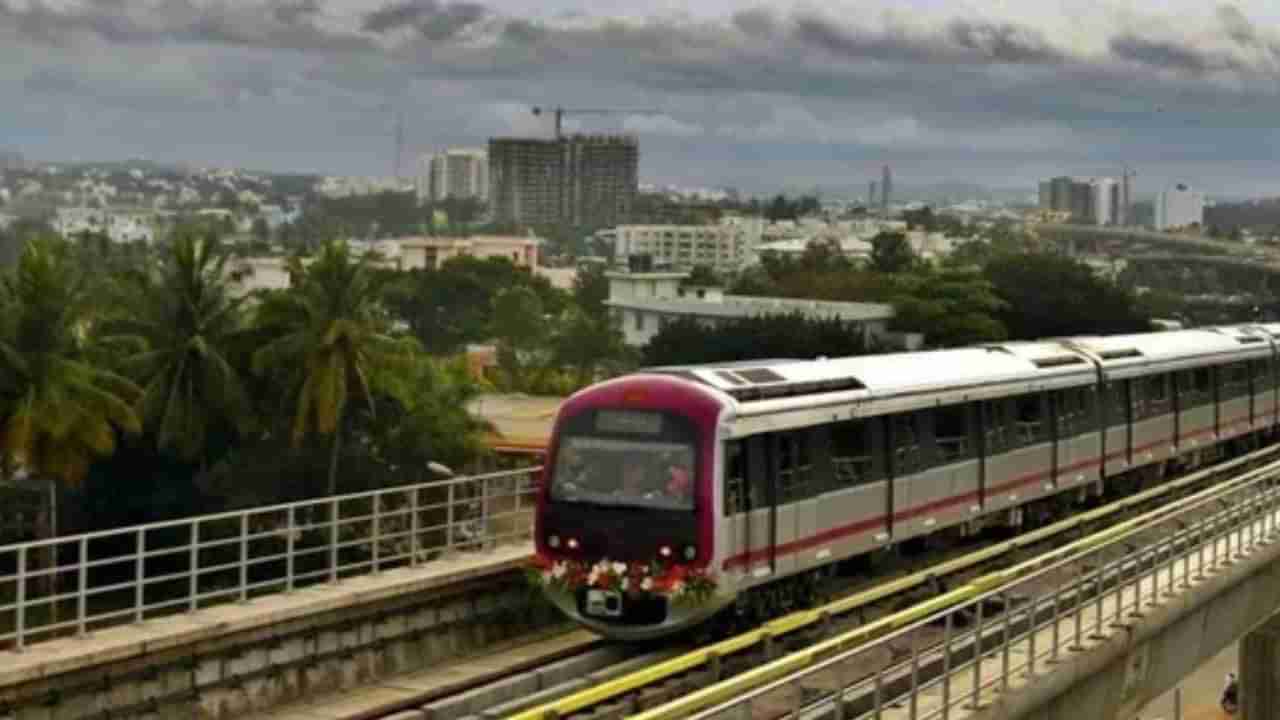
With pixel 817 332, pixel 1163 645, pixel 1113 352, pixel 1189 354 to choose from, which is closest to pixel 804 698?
pixel 1163 645

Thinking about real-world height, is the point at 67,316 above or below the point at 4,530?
above

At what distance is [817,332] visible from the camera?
253 ft

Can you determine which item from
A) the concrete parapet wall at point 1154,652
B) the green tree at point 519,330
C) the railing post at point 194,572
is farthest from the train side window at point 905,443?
the green tree at point 519,330

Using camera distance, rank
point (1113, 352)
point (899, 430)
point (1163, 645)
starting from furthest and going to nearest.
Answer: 1. point (1113, 352)
2. point (899, 430)
3. point (1163, 645)

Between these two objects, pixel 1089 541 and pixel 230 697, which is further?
pixel 1089 541

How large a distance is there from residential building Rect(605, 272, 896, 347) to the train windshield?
63350 millimetres

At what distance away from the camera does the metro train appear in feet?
57.5

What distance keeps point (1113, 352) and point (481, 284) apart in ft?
291

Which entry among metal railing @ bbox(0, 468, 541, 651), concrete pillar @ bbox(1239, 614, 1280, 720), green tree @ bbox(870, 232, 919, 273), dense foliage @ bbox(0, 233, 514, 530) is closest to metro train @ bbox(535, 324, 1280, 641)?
metal railing @ bbox(0, 468, 541, 651)

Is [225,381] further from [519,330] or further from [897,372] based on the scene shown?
[519,330]

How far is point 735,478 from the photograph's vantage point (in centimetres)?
1788

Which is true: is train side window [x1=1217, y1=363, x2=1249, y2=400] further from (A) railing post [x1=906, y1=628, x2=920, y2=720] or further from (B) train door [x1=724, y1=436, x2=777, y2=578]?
(A) railing post [x1=906, y1=628, x2=920, y2=720]

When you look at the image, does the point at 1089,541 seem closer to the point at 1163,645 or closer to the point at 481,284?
the point at 1163,645

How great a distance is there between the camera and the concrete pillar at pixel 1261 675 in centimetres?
3547
